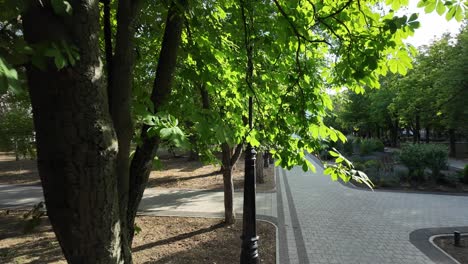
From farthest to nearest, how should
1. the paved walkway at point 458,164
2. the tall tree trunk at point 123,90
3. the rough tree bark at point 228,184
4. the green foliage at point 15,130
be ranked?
1. the paved walkway at point 458,164
2. the green foliage at point 15,130
3. the rough tree bark at point 228,184
4. the tall tree trunk at point 123,90

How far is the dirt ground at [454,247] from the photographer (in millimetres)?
6882

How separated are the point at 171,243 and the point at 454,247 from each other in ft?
19.9

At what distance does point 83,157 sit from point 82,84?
33cm

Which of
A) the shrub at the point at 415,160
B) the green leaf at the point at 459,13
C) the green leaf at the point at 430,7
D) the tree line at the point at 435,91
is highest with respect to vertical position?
the tree line at the point at 435,91

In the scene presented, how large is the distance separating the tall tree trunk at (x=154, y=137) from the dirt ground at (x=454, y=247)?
22.2ft

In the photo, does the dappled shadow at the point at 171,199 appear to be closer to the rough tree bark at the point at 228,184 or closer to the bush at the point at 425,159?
the rough tree bark at the point at 228,184

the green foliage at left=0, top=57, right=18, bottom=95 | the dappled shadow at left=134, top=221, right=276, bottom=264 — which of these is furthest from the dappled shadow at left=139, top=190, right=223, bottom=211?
the green foliage at left=0, top=57, right=18, bottom=95

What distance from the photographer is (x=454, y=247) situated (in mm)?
7461

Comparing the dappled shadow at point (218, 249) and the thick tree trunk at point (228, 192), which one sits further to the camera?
the thick tree trunk at point (228, 192)

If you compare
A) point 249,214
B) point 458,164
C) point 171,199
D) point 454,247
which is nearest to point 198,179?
point 171,199

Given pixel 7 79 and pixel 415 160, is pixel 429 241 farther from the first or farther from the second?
pixel 7 79

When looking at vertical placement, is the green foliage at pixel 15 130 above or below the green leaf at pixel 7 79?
above

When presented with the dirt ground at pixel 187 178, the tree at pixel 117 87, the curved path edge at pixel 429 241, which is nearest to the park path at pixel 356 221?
the curved path edge at pixel 429 241

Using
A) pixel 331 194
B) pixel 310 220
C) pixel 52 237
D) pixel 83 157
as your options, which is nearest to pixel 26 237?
pixel 52 237
